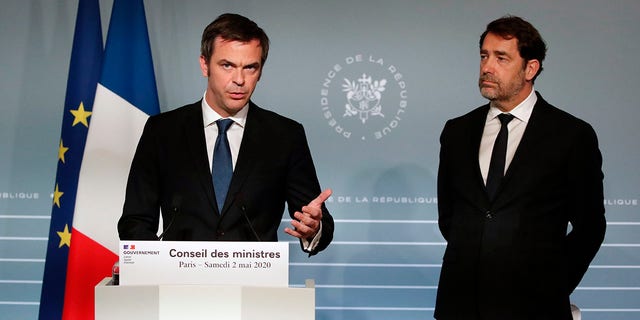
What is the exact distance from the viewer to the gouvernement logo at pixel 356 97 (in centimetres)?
477

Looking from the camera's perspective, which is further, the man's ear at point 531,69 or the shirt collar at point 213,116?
the man's ear at point 531,69

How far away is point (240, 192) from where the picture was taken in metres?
3.08

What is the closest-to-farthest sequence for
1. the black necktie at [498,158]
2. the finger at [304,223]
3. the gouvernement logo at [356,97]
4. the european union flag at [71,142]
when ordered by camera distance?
the finger at [304,223] < the black necktie at [498,158] < the european union flag at [71,142] < the gouvernement logo at [356,97]

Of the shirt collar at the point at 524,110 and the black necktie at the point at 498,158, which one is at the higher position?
the shirt collar at the point at 524,110

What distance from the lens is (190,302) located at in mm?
2365

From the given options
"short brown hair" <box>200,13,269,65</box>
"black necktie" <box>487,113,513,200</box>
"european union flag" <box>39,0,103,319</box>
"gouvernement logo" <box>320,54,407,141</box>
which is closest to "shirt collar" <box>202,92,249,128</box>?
"short brown hair" <box>200,13,269,65</box>

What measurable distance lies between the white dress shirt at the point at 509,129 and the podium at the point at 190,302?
3.86 feet

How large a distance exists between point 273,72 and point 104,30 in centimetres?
97

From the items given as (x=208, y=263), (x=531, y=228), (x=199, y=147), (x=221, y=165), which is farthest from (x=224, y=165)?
(x=531, y=228)

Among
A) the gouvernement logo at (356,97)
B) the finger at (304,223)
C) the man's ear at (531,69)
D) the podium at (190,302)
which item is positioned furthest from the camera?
the gouvernement logo at (356,97)

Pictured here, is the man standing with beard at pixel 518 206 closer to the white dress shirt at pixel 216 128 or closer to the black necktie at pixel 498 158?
the black necktie at pixel 498 158

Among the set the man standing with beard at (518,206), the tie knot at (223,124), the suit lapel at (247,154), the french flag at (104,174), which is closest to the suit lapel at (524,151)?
the man standing with beard at (518,206)

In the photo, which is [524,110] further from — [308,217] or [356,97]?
[356,97]

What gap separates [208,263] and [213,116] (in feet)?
3.12
